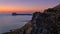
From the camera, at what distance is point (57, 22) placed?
2131 cm

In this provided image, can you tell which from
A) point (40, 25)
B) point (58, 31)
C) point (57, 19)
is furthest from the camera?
point (40, 25)

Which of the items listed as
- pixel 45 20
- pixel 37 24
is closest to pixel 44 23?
pixel 45 20

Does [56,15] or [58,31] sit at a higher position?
[56,15]

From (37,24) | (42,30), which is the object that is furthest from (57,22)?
(37,24)

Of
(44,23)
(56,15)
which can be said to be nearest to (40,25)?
(44,23)

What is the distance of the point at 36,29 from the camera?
23.9 meters

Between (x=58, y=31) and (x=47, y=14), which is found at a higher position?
(x=47, y=14)

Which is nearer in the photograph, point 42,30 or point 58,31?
point 58,31

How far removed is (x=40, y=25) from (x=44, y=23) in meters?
0.88

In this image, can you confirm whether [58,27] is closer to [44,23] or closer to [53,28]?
[53,28]

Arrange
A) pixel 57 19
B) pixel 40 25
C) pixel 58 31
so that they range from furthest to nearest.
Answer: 1. pixel 40 25
2. pixel 57 19
3. pixel 58 31

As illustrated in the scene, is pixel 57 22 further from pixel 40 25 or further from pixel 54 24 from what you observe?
pixel 40 25

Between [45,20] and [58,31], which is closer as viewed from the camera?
[58,31]

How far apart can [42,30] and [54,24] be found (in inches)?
68.4
